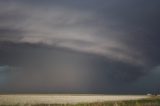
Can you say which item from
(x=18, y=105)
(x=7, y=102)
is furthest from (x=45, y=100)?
(x=18, y=105)

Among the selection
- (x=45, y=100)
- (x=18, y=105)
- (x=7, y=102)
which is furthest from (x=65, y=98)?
(x=18, y=105)

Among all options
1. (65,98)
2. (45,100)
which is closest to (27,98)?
(45,100)

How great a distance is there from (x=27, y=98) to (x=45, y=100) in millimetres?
6341

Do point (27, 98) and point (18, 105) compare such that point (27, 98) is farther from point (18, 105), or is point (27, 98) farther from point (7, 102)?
point (18, 105)

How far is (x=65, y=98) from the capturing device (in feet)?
Result: 372

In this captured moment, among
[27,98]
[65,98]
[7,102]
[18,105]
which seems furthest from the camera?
[65,98]

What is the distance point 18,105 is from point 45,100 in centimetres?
2546

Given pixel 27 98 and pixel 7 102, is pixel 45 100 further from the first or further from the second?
pixel 7 102

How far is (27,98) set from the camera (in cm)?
9925

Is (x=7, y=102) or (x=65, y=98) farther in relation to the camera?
(x=65, y=98)

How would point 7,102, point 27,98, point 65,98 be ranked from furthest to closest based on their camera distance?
point 65,98, point 27,98, point 7,102

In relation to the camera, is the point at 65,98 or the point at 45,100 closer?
the point at 45,100

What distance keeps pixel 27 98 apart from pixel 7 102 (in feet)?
36.4

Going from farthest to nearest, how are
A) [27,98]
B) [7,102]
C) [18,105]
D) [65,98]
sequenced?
[65,98] → [27,98] → [7,102] → [18,105]
